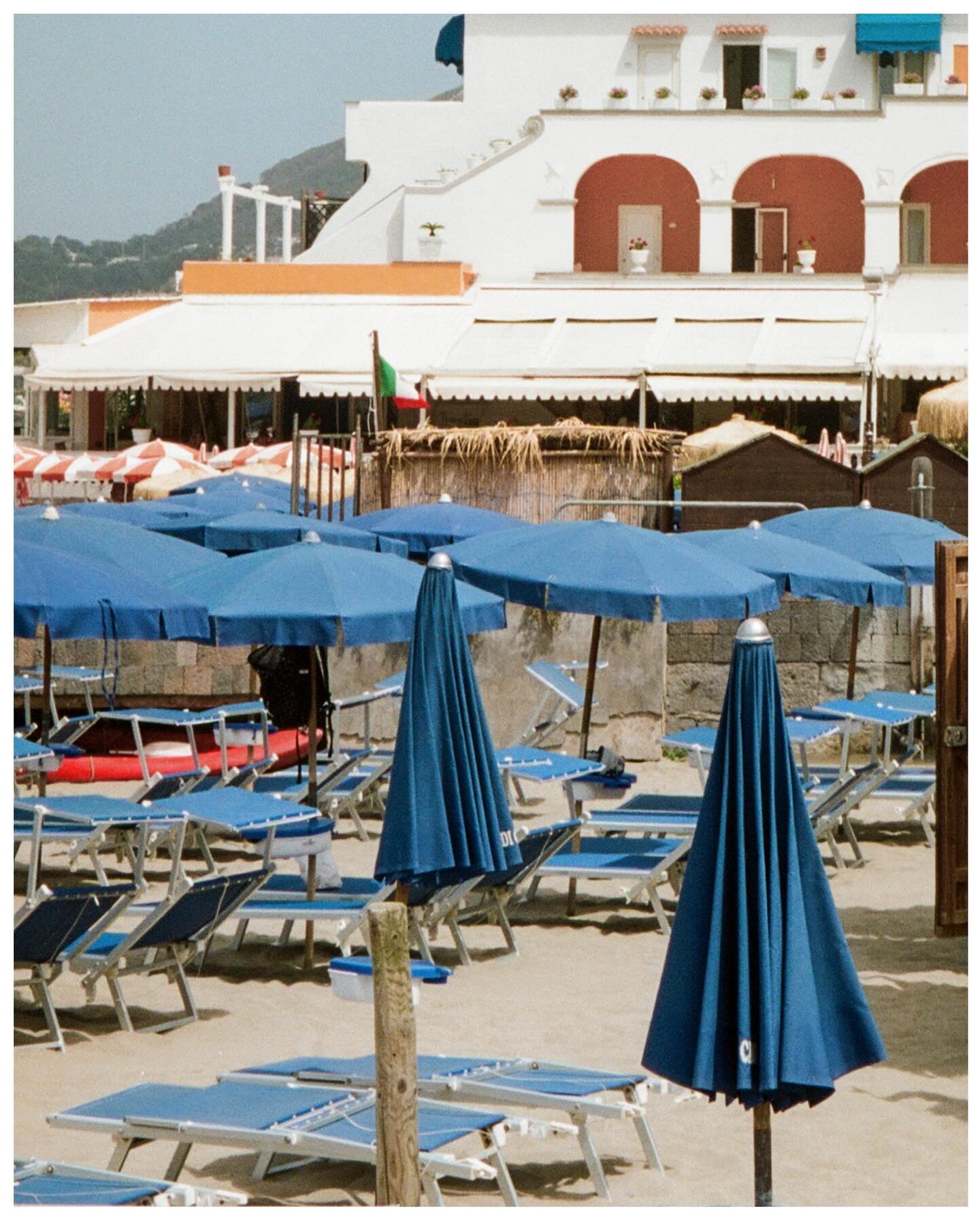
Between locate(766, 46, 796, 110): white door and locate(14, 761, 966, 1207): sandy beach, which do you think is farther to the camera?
locate(766, 46, 796, 110): white door

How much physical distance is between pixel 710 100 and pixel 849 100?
3.22 m

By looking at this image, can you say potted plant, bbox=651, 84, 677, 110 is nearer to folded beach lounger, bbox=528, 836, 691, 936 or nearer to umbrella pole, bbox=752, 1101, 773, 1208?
folded beach lounger, bbox=528, 836, 691, 936

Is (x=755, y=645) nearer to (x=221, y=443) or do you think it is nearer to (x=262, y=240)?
(x=221, y=443)

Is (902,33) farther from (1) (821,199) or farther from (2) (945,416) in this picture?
(2) (945,416)

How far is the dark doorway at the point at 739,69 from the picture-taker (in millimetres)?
48188

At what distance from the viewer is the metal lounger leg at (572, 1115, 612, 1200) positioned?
6633mm

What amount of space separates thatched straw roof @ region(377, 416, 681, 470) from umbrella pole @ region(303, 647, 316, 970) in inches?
277

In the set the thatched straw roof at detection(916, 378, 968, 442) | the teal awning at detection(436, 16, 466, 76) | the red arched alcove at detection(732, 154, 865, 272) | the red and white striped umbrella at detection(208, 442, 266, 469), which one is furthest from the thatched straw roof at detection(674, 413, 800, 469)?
the teal awning at detection(436, 16, 466, 76)

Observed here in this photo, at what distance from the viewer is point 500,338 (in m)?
35.8

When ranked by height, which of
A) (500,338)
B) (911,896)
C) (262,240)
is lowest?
(911,896)

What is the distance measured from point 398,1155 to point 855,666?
11.5 meters

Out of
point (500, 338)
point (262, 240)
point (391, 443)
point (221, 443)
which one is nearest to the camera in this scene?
point (391, 443)

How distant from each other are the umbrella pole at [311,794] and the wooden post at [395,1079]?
13.6 ft

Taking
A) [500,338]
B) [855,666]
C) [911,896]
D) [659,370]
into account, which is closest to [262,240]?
[500,338]
